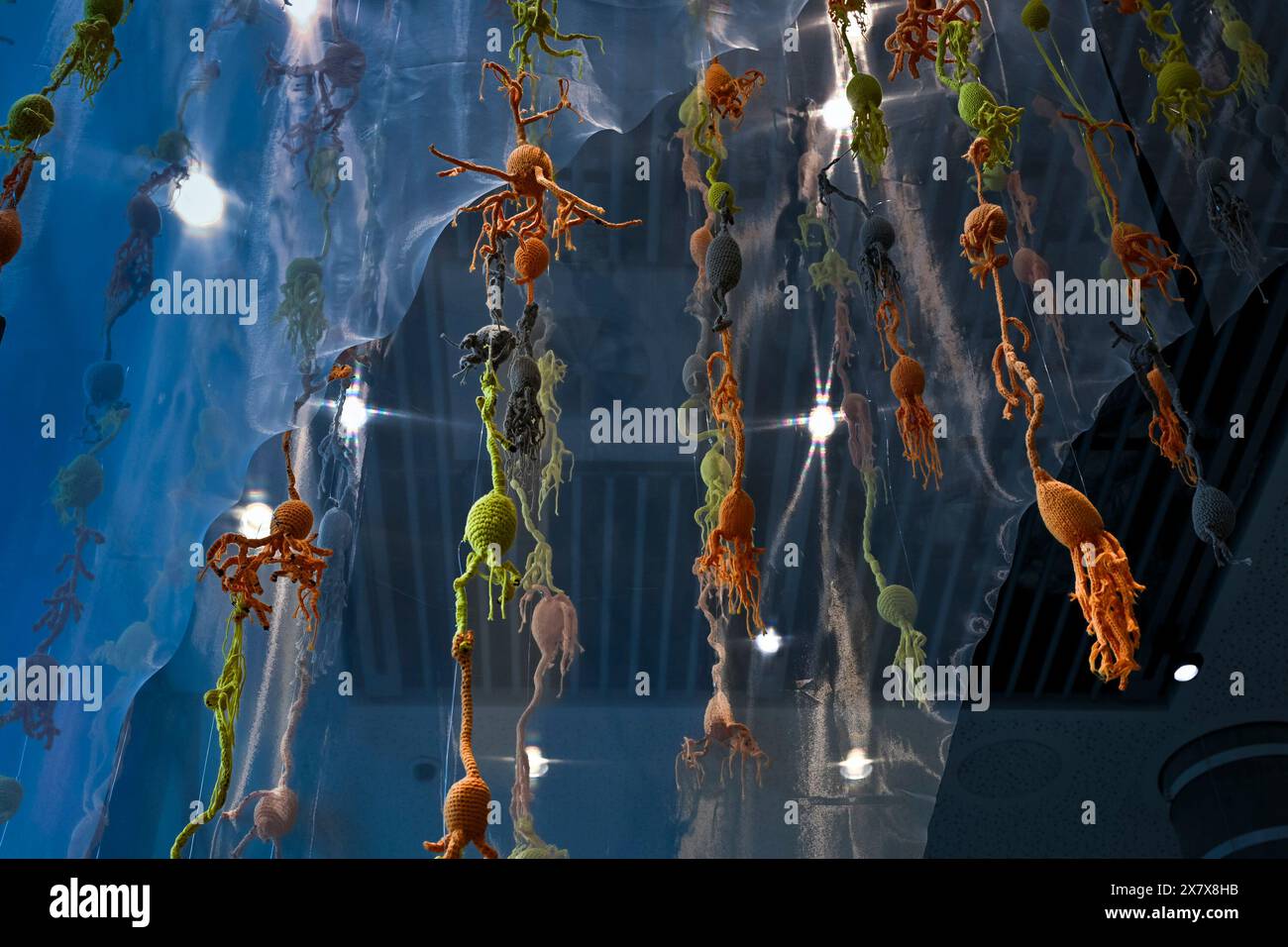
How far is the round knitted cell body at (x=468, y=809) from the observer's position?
3.11 ft

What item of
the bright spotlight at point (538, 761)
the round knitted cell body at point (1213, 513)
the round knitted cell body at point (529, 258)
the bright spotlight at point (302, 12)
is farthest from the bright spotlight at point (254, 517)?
the round knitted cell body at point (1213, 513)

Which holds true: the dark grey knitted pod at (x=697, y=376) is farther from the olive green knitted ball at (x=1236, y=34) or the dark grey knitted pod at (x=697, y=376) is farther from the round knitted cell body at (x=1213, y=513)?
the olive green knitted ball at (x=1236, y=34)

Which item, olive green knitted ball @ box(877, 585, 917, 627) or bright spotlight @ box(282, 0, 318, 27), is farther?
olive green knitted ball @ box(877, 585, 917, 627)

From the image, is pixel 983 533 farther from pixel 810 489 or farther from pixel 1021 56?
pixel 1021 56

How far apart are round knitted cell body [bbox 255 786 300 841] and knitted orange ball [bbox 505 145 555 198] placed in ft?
4.45

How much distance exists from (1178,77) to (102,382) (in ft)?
5.91

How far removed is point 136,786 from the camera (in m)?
2.20

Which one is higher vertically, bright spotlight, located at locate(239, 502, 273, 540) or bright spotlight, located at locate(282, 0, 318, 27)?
bright spotlight, located at locate(282, 0, 318, 27)

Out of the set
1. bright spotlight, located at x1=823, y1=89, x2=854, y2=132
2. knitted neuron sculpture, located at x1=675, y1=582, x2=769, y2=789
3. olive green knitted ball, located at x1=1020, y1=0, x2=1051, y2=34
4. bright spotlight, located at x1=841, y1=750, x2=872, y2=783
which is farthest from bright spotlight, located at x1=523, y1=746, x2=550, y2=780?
olive green knitted ball, located at x1=1020, y1=0, x2=1051, y2=34

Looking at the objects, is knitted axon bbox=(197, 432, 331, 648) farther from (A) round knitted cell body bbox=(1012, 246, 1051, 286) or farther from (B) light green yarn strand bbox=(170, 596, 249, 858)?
(A) round knitted cell body bbox=(1012, 246, 1051, 286)

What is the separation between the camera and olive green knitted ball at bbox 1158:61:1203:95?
1713 millimetres
